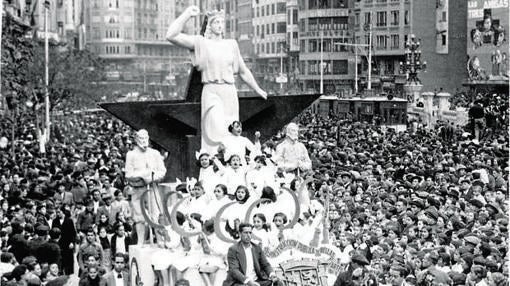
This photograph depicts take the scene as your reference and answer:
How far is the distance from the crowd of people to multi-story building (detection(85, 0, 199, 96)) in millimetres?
123451

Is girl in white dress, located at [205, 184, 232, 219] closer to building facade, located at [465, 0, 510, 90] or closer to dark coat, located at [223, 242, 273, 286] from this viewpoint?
dark coat, located at [223, 242, 273, 286]

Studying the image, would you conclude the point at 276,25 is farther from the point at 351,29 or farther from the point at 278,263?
the point at 278,263

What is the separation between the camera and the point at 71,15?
128125 mm

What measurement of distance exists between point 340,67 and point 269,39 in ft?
63.0

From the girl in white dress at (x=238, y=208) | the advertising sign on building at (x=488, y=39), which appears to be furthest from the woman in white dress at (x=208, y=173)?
the advertising sign on building at (x=488, y=39)

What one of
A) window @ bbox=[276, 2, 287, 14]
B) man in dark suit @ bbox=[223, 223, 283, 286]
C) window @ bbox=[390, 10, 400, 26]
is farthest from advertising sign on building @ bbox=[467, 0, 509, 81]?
man in dark suit @ bbox=[223, 223, 283, 286]

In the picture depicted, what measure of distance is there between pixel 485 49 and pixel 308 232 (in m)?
65.9

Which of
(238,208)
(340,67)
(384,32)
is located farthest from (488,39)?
(238,208)

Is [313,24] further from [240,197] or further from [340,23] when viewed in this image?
[240,197]

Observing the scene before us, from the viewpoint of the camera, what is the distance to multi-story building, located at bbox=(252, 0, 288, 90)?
115 m

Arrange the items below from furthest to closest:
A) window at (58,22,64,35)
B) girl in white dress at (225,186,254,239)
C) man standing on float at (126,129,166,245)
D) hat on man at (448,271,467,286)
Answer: window at (58,22,64,35) → man standing on float at (126,129,166,245) → girl in white dress at (225,186,254,239) → hat on man at (448,271,467,286)

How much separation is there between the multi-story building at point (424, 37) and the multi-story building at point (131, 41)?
5972 cm

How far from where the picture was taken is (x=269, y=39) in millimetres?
118562

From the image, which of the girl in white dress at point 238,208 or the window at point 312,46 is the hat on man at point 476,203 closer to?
the girl in white dress at point 238,208
